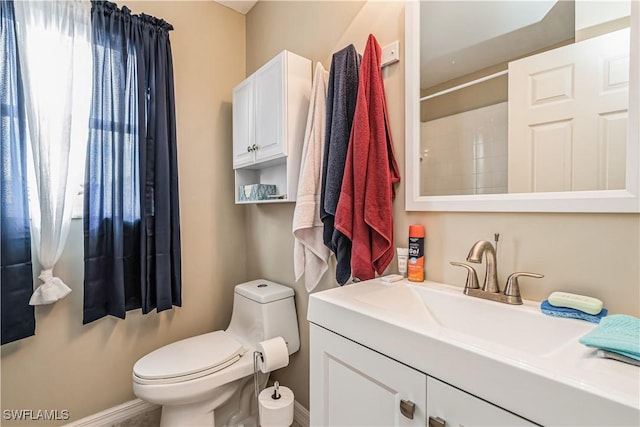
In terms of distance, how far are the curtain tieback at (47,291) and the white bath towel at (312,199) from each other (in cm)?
109

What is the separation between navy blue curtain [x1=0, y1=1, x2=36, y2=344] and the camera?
124 centimetres

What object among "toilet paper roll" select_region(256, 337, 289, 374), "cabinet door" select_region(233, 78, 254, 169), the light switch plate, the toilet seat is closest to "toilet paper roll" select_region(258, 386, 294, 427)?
"toilet paper roll" select_region(256, 337, 289, 374)

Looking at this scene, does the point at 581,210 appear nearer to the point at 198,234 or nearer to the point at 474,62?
the point at 474,62

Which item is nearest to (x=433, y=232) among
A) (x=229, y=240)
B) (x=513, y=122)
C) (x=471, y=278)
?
(x=471, y=278)

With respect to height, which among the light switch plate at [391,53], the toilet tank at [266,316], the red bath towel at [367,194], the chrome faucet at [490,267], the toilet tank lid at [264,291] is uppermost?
the light switch plate at [391,53]

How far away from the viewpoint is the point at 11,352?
1.34m

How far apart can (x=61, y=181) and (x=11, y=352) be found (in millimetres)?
786

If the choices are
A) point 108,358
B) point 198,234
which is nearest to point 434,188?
point 198,234

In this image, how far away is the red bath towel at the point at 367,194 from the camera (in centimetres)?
106

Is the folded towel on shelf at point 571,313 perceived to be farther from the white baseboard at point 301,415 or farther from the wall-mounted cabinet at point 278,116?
the white baseboard at point 301,415

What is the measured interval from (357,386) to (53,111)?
1688 millimetres

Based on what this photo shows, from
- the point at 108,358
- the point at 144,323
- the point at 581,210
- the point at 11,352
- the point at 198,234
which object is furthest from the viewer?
the point at 198,234

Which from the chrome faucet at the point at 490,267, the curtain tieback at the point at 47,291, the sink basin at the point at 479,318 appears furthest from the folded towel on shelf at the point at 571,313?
the curtain tieback at the point at 47,291

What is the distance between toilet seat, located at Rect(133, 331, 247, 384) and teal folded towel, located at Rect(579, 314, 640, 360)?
4.30ft
